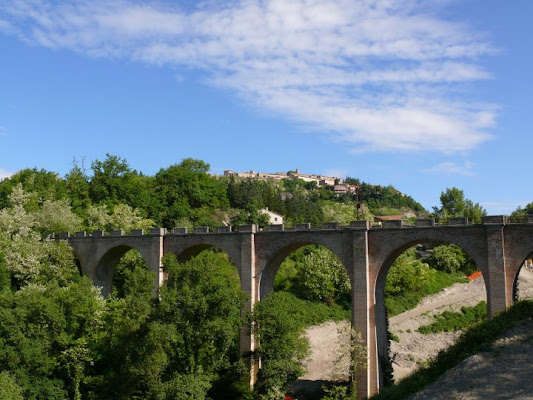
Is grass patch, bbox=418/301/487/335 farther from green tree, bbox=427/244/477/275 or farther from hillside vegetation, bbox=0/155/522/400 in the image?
green tree, bbox=427/244/477/275

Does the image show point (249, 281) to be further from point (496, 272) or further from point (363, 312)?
point (496, 272)

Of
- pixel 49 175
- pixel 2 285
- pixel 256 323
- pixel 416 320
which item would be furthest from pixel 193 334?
pixel 49 175

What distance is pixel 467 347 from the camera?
827 inches

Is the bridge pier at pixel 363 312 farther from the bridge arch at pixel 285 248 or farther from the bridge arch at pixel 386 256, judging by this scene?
the bridge arch at pixel 285 248

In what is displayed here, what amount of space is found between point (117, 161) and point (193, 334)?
129ft

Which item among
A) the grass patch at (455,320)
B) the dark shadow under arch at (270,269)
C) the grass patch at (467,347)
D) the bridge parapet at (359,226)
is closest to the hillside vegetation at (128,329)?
the dark shadow under arch at (270,269)

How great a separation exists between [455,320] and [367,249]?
2181cm

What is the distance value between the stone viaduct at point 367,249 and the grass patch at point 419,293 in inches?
725

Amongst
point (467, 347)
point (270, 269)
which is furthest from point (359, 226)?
point (467, 347)

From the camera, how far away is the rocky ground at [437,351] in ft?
57.1

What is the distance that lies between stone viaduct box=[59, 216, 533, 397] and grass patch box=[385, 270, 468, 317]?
18.4 m

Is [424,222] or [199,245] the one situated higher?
[424,222]

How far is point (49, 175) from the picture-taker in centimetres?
6094

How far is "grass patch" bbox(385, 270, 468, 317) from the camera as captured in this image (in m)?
49.2
